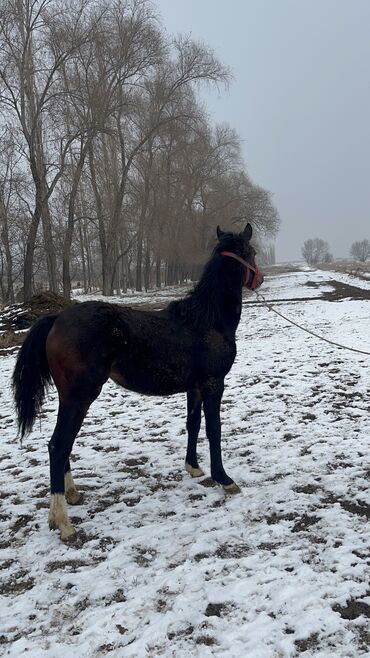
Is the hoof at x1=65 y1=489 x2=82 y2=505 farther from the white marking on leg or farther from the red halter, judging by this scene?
the red halter

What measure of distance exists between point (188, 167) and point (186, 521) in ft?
110

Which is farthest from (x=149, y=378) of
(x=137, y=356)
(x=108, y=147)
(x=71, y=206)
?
(x=108, y=147)

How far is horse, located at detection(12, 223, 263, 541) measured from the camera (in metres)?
3.28

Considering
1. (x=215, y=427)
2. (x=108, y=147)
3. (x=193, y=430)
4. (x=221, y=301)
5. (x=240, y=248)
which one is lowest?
(x=193, y=430)

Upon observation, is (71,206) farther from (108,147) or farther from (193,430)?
(193,430)

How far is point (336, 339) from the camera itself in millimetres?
10062

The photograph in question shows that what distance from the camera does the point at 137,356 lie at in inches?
138

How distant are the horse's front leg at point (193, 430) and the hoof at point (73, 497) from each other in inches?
41.3

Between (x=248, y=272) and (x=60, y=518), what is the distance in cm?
261

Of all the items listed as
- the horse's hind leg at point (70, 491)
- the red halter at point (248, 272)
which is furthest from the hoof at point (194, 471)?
the red halter at point (248, 272)

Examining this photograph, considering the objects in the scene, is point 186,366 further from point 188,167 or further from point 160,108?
point 188,167

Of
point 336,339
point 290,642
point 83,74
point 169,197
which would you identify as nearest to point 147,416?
point 290,642

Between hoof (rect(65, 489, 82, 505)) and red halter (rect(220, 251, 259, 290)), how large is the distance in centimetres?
241

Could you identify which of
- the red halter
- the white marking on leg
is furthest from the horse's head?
the white marking on leg
